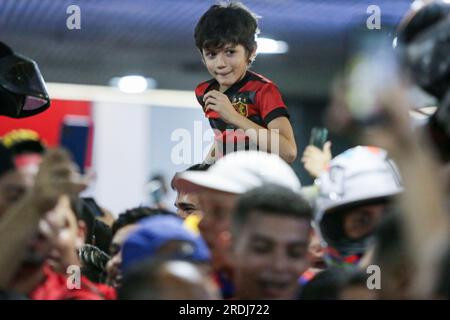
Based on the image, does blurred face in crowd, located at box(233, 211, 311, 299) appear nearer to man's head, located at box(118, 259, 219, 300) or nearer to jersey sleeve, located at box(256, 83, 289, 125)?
man's head, located at box(118, 259, 219, 300)

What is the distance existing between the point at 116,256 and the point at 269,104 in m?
0.46

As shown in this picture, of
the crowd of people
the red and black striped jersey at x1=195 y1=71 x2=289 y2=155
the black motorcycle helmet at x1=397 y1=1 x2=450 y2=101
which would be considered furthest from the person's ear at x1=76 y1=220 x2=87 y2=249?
the black motorcycle helmet at x1=397 y1=1 x2=450 y2=101

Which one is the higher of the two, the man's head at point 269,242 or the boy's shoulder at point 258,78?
the boy's shoulder at point 258,78

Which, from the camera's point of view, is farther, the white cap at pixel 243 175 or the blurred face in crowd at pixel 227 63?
the blurred face in crowd at pixel 227 63

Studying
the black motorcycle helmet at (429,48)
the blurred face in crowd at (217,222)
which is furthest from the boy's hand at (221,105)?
the black motorcycle helmet at (429,48)

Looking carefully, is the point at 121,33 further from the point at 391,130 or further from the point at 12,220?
the point at 391,130

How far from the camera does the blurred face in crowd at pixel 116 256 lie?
174cm

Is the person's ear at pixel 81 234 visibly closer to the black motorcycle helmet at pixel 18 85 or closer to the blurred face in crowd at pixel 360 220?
the black motorcycle helmet at pixel 18 85

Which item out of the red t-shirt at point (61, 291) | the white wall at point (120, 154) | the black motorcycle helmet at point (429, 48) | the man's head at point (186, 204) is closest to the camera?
the black motorcycle helmet at point (429, 48)

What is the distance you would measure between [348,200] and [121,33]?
2.45 ft

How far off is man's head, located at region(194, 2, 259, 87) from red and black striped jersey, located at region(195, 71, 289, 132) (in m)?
0.02

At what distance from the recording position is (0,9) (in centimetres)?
211

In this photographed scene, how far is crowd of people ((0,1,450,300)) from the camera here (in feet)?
3.48
